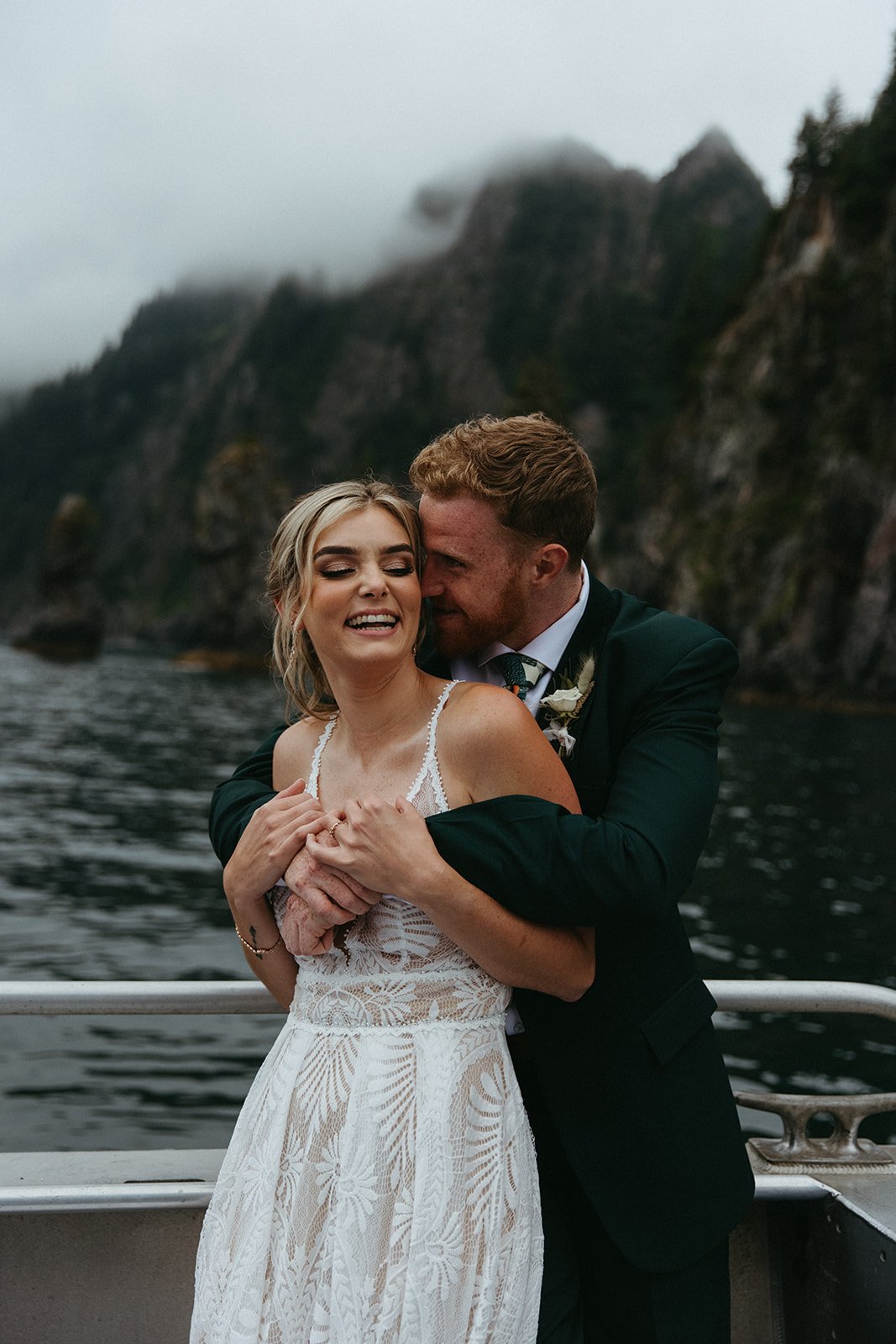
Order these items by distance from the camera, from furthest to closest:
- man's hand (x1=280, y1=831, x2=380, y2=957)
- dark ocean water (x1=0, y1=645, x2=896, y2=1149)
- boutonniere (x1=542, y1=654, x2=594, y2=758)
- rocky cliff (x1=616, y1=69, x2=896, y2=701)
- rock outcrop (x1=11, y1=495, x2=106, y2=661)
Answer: rock outcrop (x1=11, y1=495, x2=106, y2=661)
rocky cliff (x1=616, y1=69, x2=896, y2=701)
dark ocean water (x1=0, y1=645, x2=896, y2=1149)
boutonniere (x1=542, y1=654, x2=594, y2=758)
man's hand (x1=280, y1=831, x2=380, y2=957)

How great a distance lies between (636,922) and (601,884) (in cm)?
13

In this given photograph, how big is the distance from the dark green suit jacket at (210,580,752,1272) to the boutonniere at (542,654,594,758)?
23 mm

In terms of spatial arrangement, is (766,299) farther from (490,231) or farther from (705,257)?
(490,231)

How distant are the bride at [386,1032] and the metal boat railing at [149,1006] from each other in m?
0.40

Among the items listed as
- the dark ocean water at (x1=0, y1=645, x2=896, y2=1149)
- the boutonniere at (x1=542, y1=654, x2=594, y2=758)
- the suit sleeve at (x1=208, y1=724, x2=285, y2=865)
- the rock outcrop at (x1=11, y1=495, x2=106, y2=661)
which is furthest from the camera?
the rock outcrop at (x1=11, y1=495, x2=106, y2=661)

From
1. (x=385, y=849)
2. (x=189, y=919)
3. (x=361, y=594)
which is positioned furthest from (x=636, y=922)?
(x=189, y=919)

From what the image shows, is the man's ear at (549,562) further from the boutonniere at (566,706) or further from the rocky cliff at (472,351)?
the rocky cliff at (472,351)

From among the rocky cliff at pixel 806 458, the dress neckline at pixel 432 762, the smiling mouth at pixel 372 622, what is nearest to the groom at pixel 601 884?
the dress neckline at pixel 432 762

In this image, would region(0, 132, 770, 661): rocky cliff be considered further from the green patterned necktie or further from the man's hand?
the man's hand

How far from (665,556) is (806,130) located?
3279cm

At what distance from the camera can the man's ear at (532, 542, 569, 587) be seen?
2395mm

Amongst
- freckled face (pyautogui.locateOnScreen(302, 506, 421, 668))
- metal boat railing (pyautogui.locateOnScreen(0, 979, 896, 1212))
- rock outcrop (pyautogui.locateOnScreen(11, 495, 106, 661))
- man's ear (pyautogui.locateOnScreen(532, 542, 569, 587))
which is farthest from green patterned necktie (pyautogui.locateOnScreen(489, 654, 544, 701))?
rock outcrop (pyautogui.locateOnScreen(11, 495, 106, 661))

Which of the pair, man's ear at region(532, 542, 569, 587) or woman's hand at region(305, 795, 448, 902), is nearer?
woman's hand at region(305, 795, 448, 902)

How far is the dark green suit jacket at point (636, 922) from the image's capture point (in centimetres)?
201
